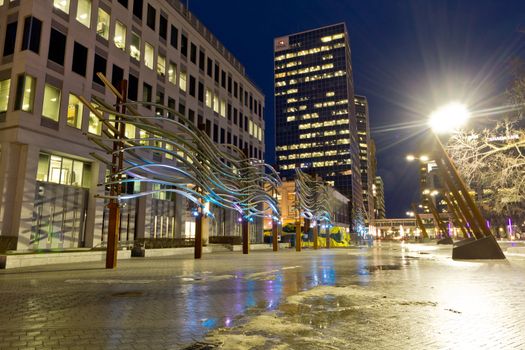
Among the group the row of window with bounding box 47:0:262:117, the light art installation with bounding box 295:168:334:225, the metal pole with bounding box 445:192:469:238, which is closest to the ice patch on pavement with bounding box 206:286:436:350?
the metal pole with bounding box 445:192:469:238

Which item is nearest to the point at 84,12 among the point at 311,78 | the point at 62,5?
the point at 62,5

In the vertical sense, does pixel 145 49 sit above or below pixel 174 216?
above

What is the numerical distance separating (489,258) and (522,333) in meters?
18.6

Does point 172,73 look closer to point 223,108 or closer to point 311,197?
point 223,108

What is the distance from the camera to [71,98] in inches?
1104

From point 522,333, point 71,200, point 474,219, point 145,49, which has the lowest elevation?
point 522,333

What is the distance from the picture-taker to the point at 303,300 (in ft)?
28.2

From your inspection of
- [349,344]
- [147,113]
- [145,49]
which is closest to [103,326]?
[349,344]

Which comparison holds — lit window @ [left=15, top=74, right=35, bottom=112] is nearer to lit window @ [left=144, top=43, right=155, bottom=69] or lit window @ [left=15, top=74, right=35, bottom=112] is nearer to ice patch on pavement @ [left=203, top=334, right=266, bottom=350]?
lit window @ [left=144, top=43, right=155, bottom=69]

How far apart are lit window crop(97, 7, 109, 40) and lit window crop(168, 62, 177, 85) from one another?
8641 millimetres

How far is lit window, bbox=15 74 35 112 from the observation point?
24625 millimetres

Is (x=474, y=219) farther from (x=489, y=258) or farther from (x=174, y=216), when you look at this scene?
(x=174, y=216)

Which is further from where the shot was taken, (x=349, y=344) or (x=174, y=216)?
(x=174, y=216)

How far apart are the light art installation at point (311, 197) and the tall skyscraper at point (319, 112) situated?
134 m
